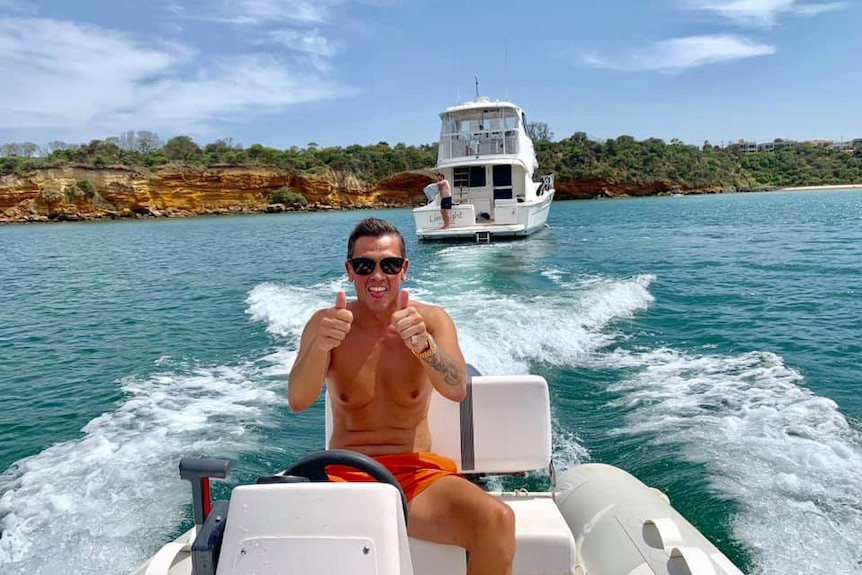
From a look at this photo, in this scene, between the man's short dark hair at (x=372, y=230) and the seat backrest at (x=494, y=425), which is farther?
the seat backrest at (x=494, y=425)

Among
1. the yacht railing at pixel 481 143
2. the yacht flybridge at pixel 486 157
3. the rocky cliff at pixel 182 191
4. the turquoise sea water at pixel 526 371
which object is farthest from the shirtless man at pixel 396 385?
the rocky cliff at pixel 182 191

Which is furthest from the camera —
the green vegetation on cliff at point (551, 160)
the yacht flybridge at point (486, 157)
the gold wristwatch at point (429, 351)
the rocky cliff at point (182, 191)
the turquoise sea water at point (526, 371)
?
the green vegetation on cliff at point (551, 160)

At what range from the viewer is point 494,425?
314 centimetres

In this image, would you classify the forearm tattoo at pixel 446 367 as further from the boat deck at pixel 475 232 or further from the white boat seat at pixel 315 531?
the boat deck at pixel 475 232

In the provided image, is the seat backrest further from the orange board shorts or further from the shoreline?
the shoreline

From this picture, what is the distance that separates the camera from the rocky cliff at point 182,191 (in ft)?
173

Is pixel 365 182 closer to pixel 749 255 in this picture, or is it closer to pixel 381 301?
pixel 749 255

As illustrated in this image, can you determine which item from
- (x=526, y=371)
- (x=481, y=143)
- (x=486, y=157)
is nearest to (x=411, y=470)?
(x=526, y=371)

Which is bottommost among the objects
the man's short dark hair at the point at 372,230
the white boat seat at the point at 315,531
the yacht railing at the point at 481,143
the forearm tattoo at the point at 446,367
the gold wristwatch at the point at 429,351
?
the white boat seat at the point at 315,531

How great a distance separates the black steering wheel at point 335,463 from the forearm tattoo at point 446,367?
Answer: 0.54 meters

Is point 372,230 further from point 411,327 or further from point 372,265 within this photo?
point 411,327

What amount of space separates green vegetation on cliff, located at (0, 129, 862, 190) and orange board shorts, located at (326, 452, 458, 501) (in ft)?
208

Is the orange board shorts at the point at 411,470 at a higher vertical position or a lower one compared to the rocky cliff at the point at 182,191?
lower

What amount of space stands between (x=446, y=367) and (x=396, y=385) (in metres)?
0.26
